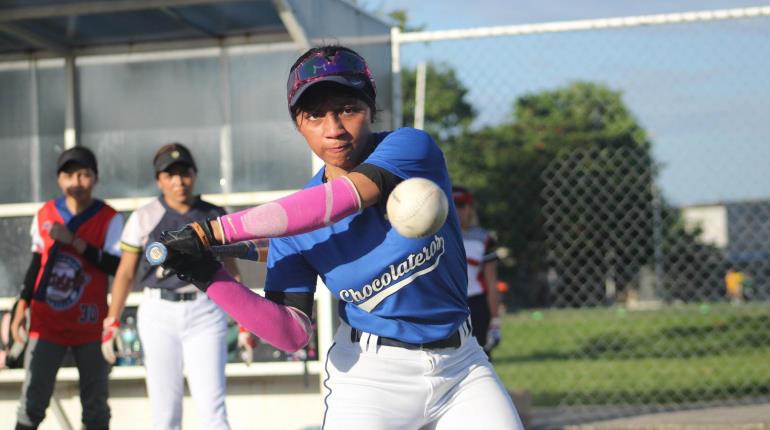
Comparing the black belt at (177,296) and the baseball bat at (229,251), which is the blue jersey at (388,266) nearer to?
the baseball bat at (229,251)

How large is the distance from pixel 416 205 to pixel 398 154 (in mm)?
443

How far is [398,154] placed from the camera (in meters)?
3.17

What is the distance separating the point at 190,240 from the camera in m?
2.74

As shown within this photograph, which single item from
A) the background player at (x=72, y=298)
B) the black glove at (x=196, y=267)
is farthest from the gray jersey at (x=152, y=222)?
the black glove at (x=196, y=267)

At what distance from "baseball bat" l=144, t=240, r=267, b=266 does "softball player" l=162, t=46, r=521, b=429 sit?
0.18 ft

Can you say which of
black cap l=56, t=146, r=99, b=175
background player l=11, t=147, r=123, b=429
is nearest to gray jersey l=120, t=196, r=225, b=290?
background player l=11, t=147, r=123, b=429

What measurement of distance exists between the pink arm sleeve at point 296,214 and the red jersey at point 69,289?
4.61 m

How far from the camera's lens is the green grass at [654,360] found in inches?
452

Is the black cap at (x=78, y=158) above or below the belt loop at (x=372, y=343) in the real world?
above

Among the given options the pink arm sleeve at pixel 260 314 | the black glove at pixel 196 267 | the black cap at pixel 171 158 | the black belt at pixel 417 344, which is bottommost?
the black belt at pixel 417 344

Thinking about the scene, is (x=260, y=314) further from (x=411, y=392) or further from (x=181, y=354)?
(x=181, y=354)

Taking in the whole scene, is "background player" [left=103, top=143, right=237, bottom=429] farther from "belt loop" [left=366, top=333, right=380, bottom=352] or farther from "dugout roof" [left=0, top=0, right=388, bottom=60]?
"belt loop" [left=366, top=333, right=380, bottom=352]

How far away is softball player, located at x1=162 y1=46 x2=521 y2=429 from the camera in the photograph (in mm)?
3217

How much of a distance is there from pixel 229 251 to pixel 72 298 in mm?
4592
